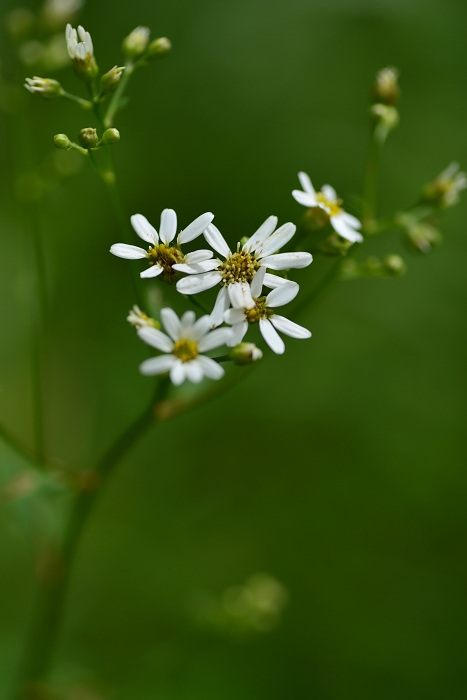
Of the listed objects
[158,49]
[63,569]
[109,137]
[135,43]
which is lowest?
[63,569]

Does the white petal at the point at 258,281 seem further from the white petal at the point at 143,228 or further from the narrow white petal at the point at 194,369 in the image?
the white petal at the point at 143,228

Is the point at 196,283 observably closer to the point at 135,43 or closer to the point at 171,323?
the point at 171,323

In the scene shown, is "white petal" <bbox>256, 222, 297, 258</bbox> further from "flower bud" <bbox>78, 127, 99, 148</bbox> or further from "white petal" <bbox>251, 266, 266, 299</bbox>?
"flower bud" <bbox>78, 127, 99, 148</bbox>

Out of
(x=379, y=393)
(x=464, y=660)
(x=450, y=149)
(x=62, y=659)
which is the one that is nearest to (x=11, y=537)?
(x=62, y=659)

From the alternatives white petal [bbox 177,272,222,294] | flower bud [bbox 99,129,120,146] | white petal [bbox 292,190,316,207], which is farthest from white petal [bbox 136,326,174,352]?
white petal [bbox 292,190,316,207]

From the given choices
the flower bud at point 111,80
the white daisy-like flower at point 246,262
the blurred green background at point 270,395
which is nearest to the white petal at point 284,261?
the white daisy-like flower at point 246,262

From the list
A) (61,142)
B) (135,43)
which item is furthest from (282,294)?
(135,43)

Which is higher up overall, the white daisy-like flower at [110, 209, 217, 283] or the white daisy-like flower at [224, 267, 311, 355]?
the white daisy-like flower at [110, 209, 217, 283]
